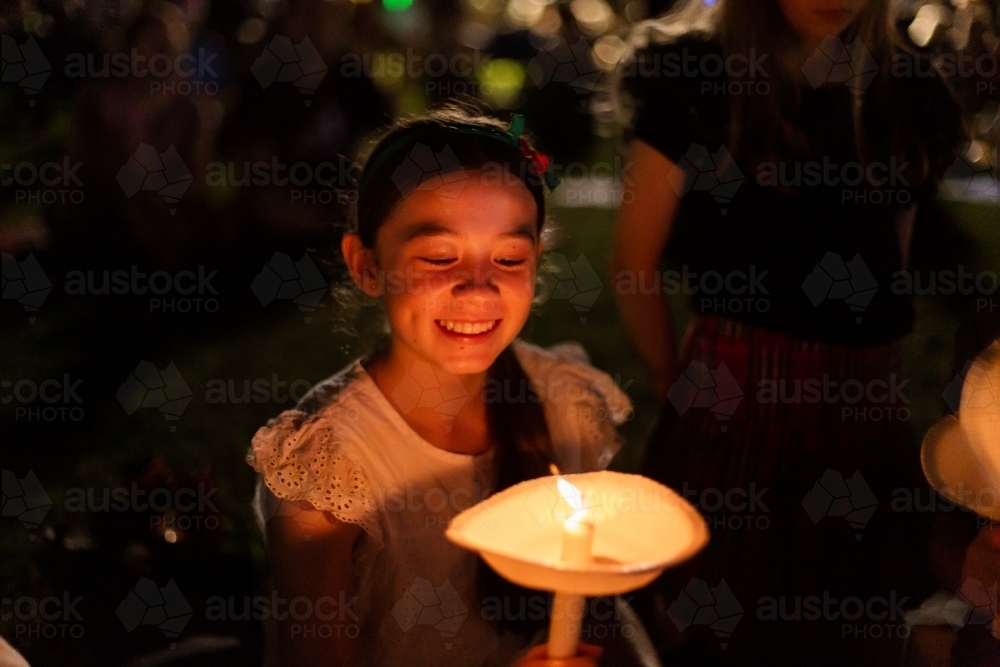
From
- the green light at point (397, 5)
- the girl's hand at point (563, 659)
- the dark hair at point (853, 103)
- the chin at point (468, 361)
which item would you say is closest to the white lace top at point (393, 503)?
the chin at point (468, 361)

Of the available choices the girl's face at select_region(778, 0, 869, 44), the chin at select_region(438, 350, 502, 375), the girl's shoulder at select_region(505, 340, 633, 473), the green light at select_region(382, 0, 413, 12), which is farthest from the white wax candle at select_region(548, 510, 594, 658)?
the green light at select_region(382, 0, 413, 12)

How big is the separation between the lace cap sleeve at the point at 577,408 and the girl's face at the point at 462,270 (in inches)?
10.3

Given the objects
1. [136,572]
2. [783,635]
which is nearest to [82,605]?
[136,572]

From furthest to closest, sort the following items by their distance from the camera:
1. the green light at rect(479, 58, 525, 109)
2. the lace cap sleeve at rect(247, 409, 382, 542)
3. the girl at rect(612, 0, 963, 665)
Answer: the green light at rect(479, 58, 525, 109) < the girl at rect(612, 0, 963, 665) < the lace cap sleeve at rect(247, 409, 382, 542)

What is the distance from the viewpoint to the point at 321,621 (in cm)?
130

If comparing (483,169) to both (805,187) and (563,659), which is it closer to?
(805,187)

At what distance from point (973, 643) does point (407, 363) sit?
0.90m

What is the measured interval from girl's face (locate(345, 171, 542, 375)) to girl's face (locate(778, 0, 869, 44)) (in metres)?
0.53

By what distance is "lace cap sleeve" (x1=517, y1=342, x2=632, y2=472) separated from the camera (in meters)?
1.60

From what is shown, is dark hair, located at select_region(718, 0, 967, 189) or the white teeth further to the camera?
dark hair, located at select_region(718, 0, 967, 189)

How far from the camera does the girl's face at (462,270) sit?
1.32 metres

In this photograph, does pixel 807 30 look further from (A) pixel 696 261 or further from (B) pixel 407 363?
(B) pixel 407 363

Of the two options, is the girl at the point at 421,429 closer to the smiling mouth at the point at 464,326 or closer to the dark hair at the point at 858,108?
the smiling mouth at the point at 464,326

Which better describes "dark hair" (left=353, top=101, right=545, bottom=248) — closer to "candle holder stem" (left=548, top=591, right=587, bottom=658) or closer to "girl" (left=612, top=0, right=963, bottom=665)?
"girl" (left=612, top=0, right=963, bottom=665)
